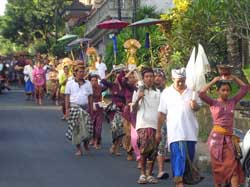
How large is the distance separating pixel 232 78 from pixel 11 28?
2431 inches

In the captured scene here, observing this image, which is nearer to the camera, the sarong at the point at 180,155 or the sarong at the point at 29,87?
the sarong at the point at 180,155

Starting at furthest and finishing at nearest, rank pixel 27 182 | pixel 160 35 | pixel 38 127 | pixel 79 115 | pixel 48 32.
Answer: pixel 48 32 → pixel 160 35 → pixel 38 127 → pixel 79 115 → pixel 27 182

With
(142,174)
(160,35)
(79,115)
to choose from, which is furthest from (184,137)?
(160,35)

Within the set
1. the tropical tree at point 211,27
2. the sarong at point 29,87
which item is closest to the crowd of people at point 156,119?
the tropical tree at point 211,27

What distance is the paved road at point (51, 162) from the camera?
12.1 metres

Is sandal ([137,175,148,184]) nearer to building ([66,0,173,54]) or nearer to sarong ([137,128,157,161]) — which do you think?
sarong ([137,128,157,161])

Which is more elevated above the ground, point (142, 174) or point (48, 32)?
point (48, 32)

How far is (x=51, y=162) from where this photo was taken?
14.3 metres

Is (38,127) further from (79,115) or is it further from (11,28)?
(11,28)

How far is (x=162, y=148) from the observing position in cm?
1275

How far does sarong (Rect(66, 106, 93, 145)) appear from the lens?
15.5m

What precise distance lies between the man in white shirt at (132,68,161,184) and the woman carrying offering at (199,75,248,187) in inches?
66.8

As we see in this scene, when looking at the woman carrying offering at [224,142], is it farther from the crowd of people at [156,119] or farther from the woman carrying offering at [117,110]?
the woman carrying offering at [117,110]

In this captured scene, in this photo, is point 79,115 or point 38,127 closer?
point 79,115
